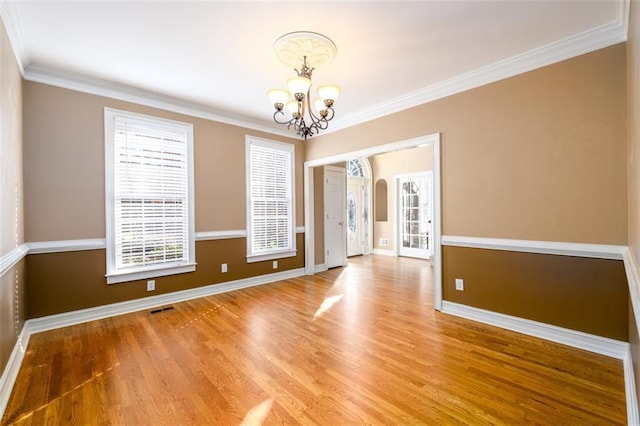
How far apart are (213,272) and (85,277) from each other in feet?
4.90

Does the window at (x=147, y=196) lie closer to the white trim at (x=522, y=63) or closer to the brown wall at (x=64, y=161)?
the brown wall at (x=64, y=161)

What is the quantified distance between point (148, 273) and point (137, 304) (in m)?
0.39

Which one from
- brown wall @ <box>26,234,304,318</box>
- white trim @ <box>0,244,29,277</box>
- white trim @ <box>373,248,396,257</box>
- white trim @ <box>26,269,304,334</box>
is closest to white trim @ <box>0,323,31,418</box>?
white trim @ <box>26,269,304,334</box>

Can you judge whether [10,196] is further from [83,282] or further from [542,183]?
[542,183]

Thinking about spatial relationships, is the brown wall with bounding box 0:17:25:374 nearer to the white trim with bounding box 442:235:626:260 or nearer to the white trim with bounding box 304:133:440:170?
the white trim with bounding box 304:133:440:170

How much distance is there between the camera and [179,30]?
236 cm

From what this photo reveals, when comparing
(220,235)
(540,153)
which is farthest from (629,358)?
(220,235)

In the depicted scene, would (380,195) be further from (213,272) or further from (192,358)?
(192,358)

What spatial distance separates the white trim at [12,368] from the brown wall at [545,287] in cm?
389

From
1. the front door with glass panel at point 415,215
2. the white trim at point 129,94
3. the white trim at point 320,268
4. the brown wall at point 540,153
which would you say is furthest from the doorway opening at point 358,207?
the brown wall at point 540,153

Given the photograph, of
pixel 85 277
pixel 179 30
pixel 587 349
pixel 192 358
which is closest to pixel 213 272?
pixel 85 277

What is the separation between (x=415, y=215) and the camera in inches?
284

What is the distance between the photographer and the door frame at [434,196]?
347 cm

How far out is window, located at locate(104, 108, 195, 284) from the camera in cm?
340
